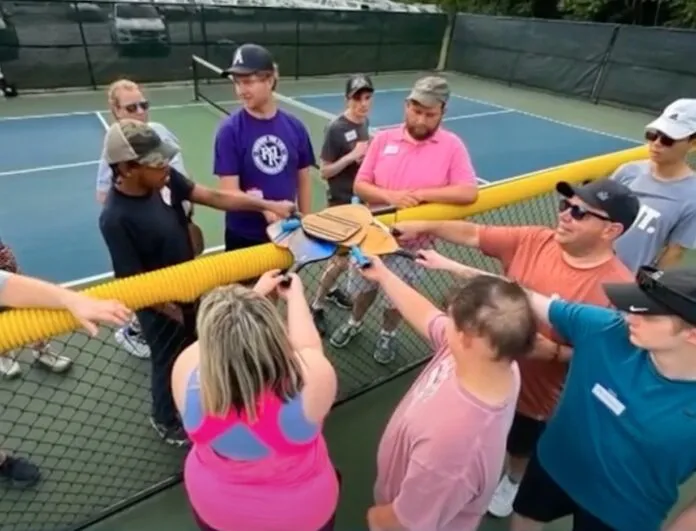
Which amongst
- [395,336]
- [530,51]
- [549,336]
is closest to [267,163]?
[395,336]

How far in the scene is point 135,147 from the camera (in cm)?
219

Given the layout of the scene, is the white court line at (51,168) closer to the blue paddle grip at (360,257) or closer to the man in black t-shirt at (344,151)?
the man in black t-shirt at (344,151)

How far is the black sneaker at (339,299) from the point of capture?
423 centimetres

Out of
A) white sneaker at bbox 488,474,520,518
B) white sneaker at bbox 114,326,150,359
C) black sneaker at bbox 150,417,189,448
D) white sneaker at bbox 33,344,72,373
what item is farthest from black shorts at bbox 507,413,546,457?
white sneaker at bbox 33,344,72,373

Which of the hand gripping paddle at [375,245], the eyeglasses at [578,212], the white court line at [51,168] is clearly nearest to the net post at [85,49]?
the white court line at [51,168]

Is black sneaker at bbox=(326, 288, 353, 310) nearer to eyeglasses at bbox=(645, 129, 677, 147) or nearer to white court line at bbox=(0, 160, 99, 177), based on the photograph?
eyeglasses at bbox=(645, 129, 677, 147)

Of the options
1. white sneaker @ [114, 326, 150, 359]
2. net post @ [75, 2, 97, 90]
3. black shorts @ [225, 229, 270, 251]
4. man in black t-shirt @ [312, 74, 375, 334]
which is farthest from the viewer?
net post @ [75, 2, 97, 90]

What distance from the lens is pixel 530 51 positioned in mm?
13883

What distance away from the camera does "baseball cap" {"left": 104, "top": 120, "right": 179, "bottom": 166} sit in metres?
2.19

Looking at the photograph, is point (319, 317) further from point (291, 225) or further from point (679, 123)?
point (679, 123)

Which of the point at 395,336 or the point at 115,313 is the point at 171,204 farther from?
the point at 395,336

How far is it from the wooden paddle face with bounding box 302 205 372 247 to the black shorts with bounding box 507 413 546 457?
1197mm

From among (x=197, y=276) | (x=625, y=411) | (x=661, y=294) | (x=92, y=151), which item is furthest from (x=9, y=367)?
(x=92, y=151)

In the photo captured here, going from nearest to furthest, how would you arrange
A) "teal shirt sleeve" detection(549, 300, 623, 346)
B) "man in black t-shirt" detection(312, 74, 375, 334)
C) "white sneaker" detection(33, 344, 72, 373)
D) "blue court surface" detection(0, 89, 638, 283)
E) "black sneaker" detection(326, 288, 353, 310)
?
"teal shirt sleeve" detection(549, 300, 623, 346) < "white sneaker" detection(33, 344, 72, 373) < "man in black t-shirt" detection(312, 74, 375, 334) < "black sneaker" detection(326, 288, 353, 310) < "blue court surface" detection(0, 89, 638, 283)
